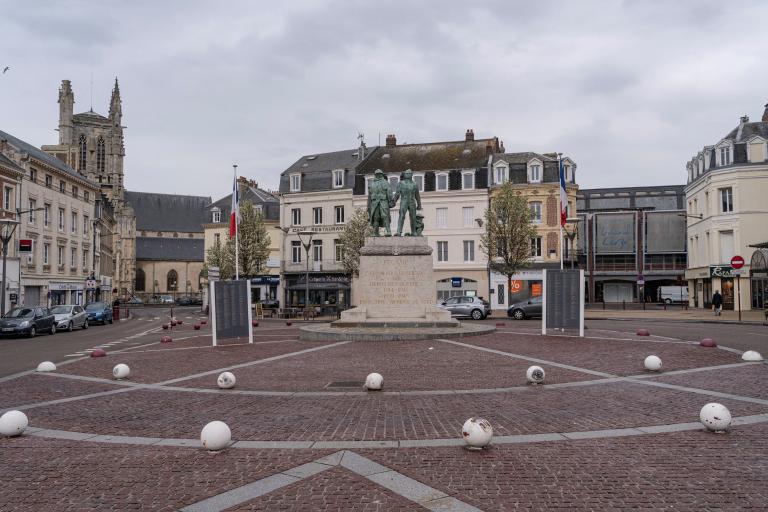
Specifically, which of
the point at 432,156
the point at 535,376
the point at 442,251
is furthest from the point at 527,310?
the point at 535,376

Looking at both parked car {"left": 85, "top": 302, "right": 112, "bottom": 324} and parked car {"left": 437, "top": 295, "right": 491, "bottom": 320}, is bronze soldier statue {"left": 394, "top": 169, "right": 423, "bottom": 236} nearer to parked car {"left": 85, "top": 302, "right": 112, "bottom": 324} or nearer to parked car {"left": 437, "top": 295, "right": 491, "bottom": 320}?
parked car {"left": 437, "top": 295, "right": 491, "bottom": 320}

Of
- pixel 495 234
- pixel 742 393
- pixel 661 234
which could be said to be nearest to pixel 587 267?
pixel 661 234

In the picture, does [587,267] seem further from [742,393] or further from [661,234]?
[742,393]

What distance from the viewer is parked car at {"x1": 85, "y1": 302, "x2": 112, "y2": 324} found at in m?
Answer: 37.6

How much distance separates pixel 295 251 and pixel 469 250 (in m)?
16.3

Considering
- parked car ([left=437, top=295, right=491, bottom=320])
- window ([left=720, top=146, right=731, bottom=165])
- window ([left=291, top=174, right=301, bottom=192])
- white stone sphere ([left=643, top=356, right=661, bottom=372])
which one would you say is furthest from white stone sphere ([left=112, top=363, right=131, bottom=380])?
window ([left=720, top=146, right=731, bottom=165])

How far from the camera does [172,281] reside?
102875 millimetres

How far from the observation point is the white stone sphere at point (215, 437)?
20.9 ft

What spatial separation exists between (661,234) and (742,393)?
60.4 meters

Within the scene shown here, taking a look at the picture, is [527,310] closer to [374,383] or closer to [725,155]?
[725,155]

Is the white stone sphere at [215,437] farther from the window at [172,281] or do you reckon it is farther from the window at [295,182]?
the window at [172,281]

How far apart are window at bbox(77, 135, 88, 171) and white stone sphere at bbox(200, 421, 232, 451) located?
315ft

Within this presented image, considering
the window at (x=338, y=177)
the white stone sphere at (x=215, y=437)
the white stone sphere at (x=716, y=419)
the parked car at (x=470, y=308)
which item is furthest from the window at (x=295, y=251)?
the white stone sphere at (x=716, y=419)

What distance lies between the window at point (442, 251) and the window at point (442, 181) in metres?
4.90
